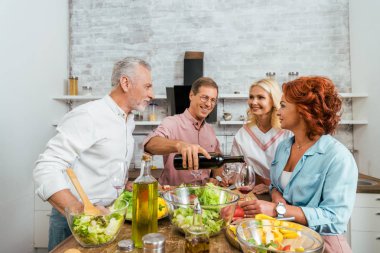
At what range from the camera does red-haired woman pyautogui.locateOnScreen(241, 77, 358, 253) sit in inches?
45.7

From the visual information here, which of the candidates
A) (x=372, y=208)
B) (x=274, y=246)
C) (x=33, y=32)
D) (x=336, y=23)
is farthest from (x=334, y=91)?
(x=33, y=32)

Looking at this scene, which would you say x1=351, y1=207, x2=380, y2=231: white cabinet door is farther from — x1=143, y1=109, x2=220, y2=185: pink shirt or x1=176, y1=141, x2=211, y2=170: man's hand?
x1=176, y1=141, x2=211, y2=170: man's hand

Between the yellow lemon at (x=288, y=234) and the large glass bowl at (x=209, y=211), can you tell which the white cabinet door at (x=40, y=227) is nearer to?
the large glass bowl at (x=209, y=211)

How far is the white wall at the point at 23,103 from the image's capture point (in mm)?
2394

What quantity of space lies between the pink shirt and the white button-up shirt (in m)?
0.46

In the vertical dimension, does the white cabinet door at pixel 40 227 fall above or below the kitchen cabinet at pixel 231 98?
below

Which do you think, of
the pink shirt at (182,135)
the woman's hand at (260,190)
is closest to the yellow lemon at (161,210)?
the woman's hand at (260,190)

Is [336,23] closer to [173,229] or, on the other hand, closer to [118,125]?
[118,125]

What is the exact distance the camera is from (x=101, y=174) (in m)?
1.57

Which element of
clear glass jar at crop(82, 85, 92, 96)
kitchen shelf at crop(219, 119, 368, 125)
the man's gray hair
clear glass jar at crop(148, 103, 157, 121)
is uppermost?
clear glass jar at crop(82, 85, 92, 96)

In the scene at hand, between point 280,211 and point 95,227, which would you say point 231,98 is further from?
point 95,227

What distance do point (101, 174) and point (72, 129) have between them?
1.06 ft

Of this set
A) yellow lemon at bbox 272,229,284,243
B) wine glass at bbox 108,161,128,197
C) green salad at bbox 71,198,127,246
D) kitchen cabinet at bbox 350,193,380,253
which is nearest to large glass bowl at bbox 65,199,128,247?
green salad at bbox 71,198,127,246

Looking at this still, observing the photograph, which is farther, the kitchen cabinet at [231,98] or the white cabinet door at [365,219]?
the kitchen cabinet at [231,98]
